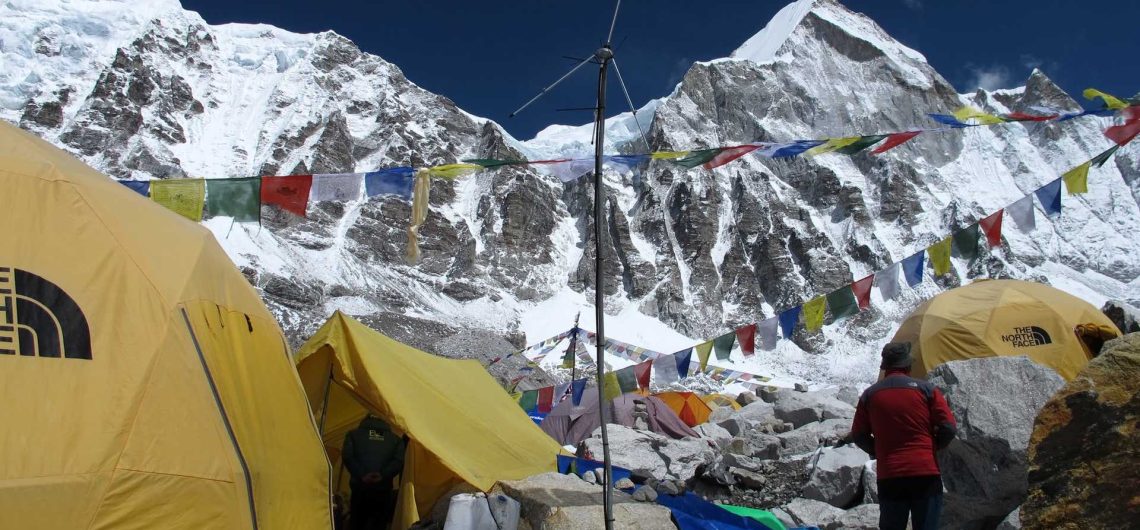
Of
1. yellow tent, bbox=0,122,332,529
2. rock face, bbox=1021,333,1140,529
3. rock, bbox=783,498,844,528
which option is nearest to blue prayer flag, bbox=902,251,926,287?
rock, bbox=783,498,844,528

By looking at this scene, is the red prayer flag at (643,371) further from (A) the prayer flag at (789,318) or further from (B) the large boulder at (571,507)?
(B) the large boulder at (571,507)

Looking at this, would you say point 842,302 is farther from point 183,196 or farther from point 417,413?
point 183,196

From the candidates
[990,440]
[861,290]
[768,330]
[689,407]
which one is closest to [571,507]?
[990,440]

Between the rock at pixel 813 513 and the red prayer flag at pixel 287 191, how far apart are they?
22.1 ft

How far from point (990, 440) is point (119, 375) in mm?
5684

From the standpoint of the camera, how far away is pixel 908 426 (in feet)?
13.7

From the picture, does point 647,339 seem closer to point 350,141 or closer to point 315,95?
point 350,141

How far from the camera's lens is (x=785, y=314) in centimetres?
1803

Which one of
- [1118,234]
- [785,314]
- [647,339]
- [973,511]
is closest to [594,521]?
[973,511]

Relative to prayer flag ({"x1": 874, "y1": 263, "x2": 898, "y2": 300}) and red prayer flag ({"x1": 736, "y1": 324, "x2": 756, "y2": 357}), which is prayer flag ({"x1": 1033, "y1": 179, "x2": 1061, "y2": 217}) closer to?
prayer flag ({"x1": 874, "y1": 263, "x2": 898, "y2": 300})

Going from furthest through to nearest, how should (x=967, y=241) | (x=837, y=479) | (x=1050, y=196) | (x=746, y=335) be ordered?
1. (x=746, y=335)
2. (x=967, y=241)
3. (x=1050, y=196)
4. (x=837, y=479)

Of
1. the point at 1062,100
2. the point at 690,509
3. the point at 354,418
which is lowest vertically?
the point at 690,509

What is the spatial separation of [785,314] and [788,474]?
389 inches

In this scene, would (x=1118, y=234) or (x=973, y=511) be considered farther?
(x=1118, y=234)
